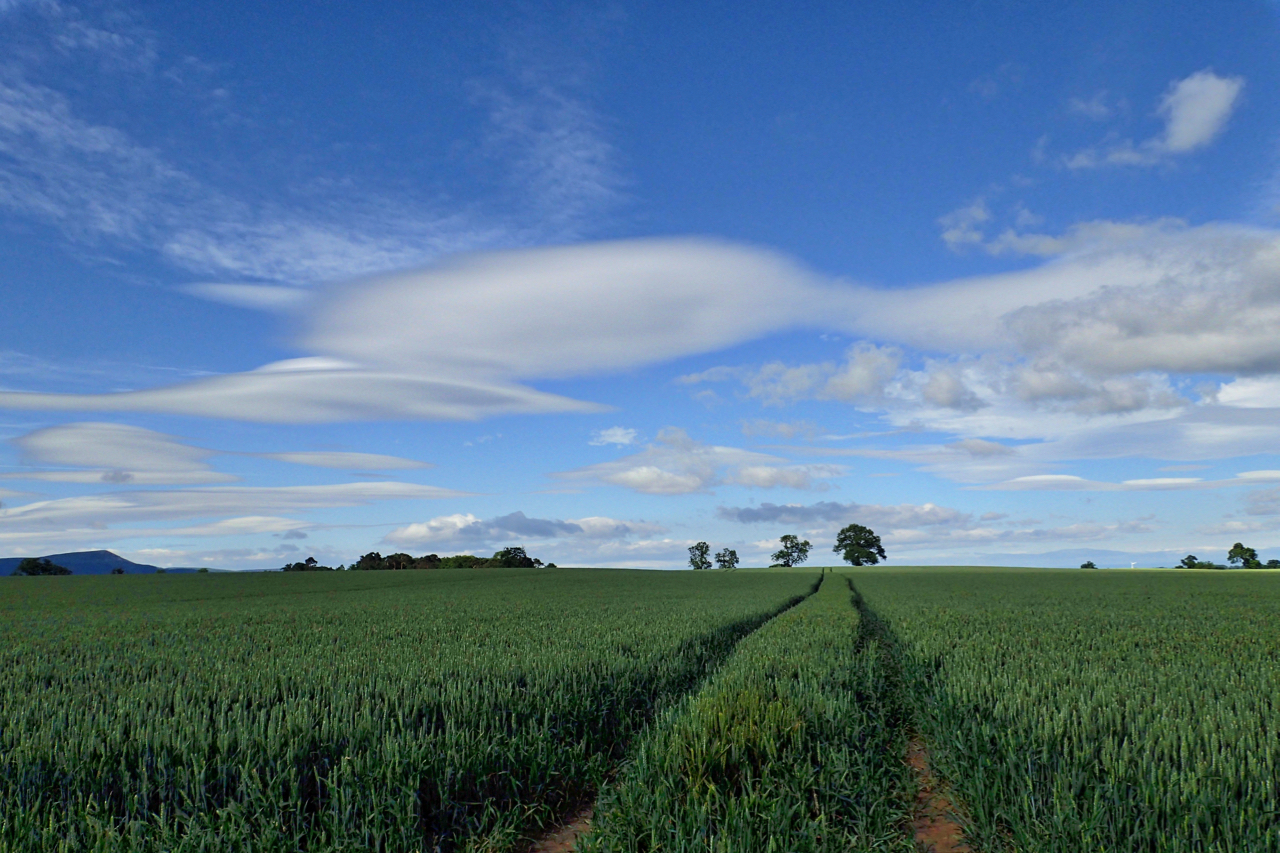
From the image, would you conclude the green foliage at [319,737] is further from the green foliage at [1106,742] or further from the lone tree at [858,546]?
the lone tree at [858,546]

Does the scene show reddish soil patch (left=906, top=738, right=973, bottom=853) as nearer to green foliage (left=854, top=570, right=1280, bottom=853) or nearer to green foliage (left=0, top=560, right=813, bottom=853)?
green foliage (left=854, top=570, right=1280, bottom=853)

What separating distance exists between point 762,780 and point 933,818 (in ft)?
7.62

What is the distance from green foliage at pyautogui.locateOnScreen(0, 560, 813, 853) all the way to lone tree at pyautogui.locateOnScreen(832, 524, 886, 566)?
12592 cm

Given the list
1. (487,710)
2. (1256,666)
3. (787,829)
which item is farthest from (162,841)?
(1256,666)

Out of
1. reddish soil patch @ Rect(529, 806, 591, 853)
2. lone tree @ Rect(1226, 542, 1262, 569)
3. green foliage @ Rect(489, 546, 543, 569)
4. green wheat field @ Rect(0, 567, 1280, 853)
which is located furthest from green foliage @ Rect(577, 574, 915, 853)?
lone tree @ Rect(1226, 542, 1262, 569)

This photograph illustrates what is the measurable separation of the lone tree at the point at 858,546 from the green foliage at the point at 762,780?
13078cm

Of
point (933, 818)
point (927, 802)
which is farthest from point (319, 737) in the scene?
point (927, 802)

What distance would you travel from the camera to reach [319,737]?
7.29m

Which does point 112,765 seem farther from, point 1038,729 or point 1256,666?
point 1256,666

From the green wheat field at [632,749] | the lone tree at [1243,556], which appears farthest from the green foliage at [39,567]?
the lone tree at [1243,556]

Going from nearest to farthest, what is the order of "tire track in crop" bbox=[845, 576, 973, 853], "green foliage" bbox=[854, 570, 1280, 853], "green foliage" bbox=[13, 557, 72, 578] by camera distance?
"green foliage" bbox=[854, 570, 1280, 853] < "tire track in crop" bbox=[845, 576, 973, 853] < "green foliage" bbox=[13, 557, 72, 578]

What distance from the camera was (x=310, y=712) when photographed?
8.00 meters

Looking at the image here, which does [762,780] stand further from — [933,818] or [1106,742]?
[1106,742]

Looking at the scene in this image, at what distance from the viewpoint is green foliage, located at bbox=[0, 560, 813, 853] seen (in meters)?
6.05
